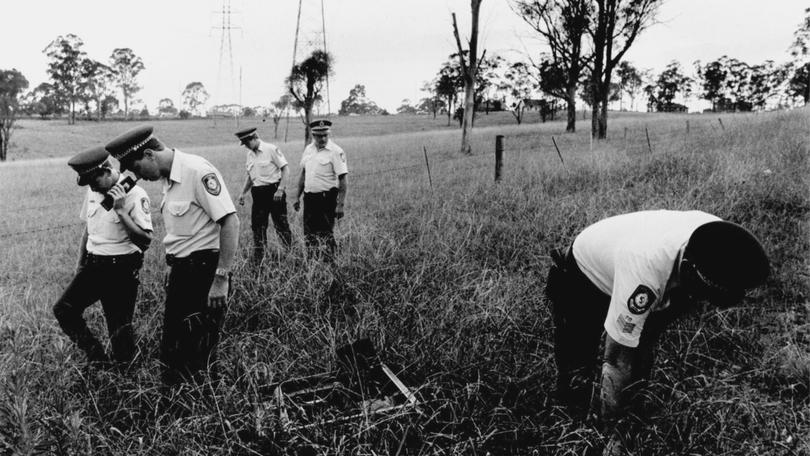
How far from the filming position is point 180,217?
2.94 m

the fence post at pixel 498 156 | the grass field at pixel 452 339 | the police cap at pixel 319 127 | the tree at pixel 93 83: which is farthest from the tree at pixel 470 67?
the tree at pixel 93 83

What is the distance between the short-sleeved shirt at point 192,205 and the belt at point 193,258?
2cm

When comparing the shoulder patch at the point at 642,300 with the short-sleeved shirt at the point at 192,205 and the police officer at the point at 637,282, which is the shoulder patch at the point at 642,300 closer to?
the police officer at the point at 637,282

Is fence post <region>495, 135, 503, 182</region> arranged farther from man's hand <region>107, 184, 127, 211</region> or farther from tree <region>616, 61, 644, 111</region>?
tree <region>616, 61, 644, 111</region>

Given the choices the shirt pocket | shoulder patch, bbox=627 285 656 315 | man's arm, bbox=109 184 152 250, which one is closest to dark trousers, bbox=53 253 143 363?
man's arm, bbox=109 184 152 250

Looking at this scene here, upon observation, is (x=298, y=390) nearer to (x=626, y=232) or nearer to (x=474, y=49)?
(x=626, y=232)

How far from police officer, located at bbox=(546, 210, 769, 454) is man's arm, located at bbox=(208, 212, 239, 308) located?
1902 millimetres

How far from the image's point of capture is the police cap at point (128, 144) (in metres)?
2.71

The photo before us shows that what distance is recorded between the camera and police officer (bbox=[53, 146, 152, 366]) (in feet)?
10.4

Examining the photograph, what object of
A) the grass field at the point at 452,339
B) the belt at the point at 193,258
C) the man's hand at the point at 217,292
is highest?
the belt at the point at 193,258

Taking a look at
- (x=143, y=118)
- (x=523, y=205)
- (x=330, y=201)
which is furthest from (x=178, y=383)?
(x=143, y=118)

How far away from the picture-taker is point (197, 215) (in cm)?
296

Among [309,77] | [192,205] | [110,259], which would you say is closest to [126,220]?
[110,259]

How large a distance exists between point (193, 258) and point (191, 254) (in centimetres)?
3
